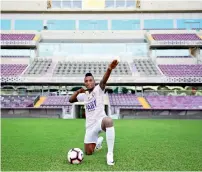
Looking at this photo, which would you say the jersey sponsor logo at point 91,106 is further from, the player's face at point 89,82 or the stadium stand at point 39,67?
the stadium stand at point 39,67

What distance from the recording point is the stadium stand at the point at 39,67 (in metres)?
30.2

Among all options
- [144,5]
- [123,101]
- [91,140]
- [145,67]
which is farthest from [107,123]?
[144,5]

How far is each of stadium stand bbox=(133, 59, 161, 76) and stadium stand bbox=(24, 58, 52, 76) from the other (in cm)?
898

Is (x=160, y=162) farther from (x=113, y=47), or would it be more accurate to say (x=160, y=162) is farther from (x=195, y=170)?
(x=113, y=47)

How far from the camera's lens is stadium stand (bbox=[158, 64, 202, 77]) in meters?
29.9

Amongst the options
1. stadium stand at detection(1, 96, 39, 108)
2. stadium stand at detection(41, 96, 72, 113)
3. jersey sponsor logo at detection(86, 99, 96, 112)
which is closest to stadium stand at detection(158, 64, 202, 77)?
stadium stand at detection(41, 96, 72, 113)

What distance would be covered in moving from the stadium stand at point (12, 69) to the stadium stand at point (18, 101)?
3.52 meters

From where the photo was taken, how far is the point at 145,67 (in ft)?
103

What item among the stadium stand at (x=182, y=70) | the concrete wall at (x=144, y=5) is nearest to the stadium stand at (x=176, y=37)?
the concrete wall at (x=144, y=5)

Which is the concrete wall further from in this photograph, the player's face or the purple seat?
the player's face

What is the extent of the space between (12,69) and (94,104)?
27059 millimetres

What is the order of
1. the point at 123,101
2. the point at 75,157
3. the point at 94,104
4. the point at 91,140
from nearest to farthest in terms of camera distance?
1. the point at 75,157
2. the point at 94,104
3. the point at 91,140
4. the point at 123,101

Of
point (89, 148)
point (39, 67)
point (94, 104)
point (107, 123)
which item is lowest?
point (39, 67)

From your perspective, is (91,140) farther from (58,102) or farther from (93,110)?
(58,102)
